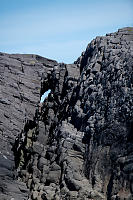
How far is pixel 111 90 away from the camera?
43.6m

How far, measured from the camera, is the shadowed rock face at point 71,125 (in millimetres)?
37844

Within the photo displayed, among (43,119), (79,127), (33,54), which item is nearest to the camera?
(79,127)

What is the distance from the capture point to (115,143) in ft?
127

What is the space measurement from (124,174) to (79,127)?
13.9m

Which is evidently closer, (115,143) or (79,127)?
(115,143)

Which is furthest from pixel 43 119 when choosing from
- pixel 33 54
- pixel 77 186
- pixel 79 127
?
pixel 77 186

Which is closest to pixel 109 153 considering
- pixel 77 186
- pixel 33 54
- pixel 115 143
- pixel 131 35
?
pixel 115 143

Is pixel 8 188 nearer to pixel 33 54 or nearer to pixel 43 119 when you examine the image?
pixel 43 119

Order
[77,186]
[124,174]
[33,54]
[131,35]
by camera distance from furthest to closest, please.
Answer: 1. [33,54]
2. [131,35]
3. [77,186]
4. [124,174]

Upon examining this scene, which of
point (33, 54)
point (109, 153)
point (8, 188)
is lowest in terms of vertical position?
point (8, 188)

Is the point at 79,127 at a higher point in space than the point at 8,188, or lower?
higher

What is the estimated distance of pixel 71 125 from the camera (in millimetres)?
48062

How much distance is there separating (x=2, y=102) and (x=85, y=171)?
21481 millimetres

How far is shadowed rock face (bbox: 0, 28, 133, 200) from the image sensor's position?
3784 centimetres
